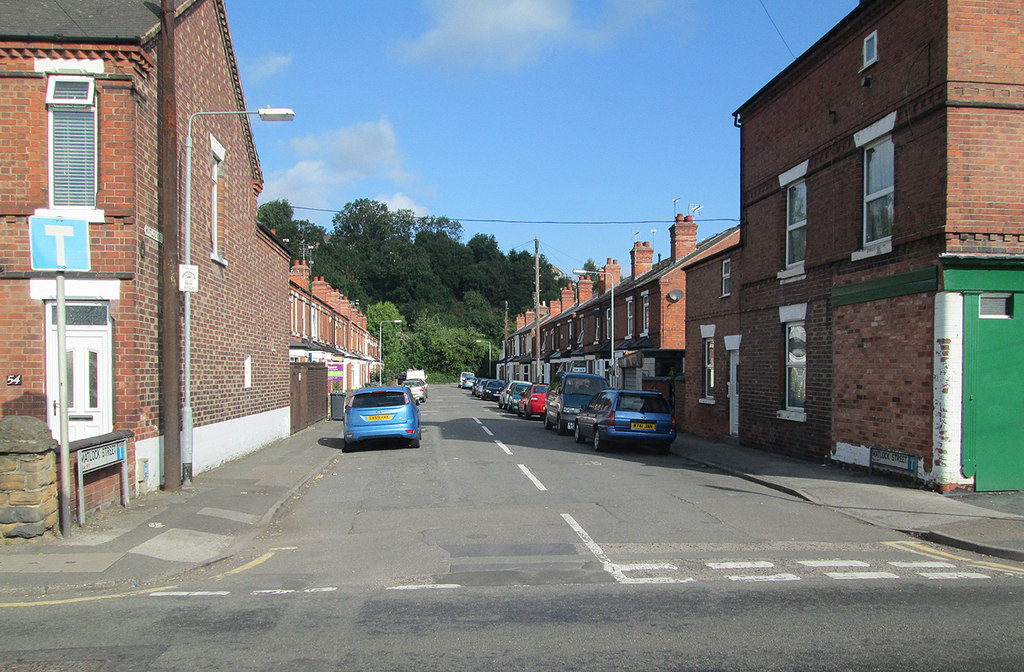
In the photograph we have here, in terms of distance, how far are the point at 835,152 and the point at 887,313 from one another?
3.83 m

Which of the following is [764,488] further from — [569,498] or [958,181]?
[958,181]

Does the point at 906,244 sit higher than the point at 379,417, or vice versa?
the point at 906,244

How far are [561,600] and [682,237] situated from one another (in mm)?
31297

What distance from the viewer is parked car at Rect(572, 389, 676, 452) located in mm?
18266

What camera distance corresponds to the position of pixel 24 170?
11367 mm

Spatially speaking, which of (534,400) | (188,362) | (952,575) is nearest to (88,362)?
(188,362)

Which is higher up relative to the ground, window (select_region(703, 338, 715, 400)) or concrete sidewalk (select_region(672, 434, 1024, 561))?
window (select_region(703, 338, 715, 400))

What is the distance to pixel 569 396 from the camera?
24.6 metres

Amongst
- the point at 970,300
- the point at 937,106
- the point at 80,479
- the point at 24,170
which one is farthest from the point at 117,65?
the point at 970,300

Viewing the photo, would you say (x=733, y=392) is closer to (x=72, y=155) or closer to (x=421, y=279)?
(x=72, y=155)

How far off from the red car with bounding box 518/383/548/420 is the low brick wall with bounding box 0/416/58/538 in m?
25.0

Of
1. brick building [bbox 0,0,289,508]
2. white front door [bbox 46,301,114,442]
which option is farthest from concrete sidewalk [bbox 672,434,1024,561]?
white front door [bbox 46,301,114,442]

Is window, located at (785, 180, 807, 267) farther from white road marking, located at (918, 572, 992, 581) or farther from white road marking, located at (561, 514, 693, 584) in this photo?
white road marking, located at (561, 514, 693, 584)

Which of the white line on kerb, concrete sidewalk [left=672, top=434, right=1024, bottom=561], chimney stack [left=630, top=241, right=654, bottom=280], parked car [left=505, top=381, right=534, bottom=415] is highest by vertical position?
chimney stack [left=630, top=241, right=654, bottom=280]
